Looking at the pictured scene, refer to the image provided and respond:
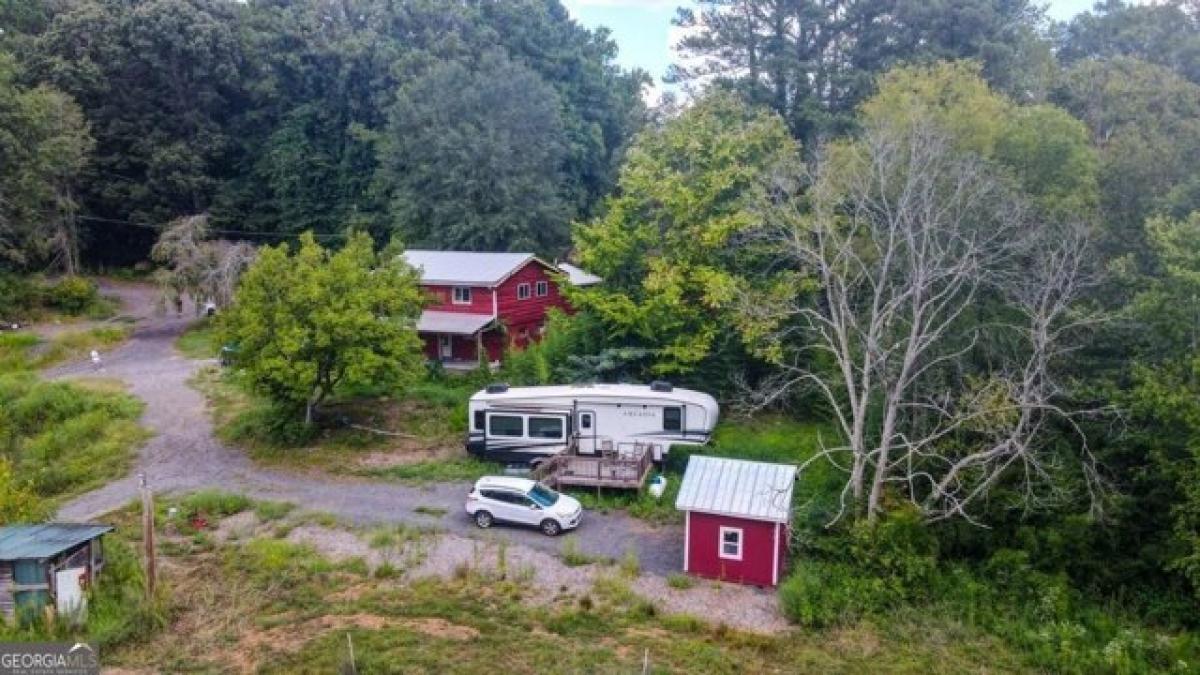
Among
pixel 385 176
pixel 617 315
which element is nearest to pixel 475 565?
pixel 617 315

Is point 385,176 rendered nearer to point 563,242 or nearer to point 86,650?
point 563,242

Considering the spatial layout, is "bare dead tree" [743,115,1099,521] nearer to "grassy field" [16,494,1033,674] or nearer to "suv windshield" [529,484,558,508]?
"grassy field" [16,494,1033,674]

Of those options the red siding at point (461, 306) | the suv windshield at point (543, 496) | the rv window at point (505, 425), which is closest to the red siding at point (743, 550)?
the suv windshield at point (543, 496)

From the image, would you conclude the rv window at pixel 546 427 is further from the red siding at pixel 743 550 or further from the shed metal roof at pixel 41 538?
the shed metal roof at pixel 41 538

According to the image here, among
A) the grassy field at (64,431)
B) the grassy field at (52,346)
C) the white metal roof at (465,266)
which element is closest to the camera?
the grassy field at (64,431)

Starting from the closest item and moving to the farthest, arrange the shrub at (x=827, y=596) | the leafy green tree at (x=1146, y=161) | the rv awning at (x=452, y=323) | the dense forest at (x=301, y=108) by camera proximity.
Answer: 1. the shrub at (x=827, y=596)
2. the leafy green tree at (x=1146, y=161)
3. the rv awning at (x=452, y=323)
4. the dense forest at (x=301, y=108)

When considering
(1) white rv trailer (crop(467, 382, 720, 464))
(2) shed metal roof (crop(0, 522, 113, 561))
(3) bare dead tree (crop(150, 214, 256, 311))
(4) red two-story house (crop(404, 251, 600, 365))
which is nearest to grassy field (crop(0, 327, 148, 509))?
(2) shed metal roof (crop(0, 522, 113, 561))

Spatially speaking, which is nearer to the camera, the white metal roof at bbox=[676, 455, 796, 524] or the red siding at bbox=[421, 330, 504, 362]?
the white metal roof at bbox=[676, 455, 796, 524]
